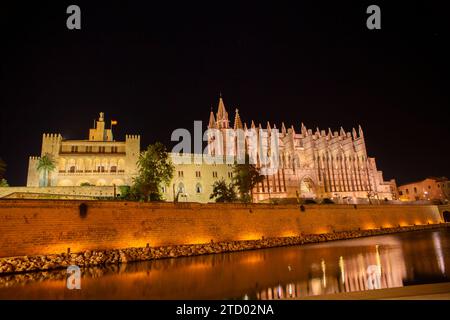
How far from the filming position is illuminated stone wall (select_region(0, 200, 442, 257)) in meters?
16.5

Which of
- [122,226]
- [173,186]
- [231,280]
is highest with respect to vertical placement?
[173,186]

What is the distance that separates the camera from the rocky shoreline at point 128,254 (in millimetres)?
15367

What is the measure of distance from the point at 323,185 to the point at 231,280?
59.7 metres

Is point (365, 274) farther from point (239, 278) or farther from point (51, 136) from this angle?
point (51, 136)

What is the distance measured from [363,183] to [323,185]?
10411 millimetres

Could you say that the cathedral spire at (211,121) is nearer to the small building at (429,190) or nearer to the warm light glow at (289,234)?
the warm light glow at (289,234)

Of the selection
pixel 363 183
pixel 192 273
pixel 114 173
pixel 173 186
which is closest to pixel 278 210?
pixel 192 273

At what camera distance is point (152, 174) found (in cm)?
3544
